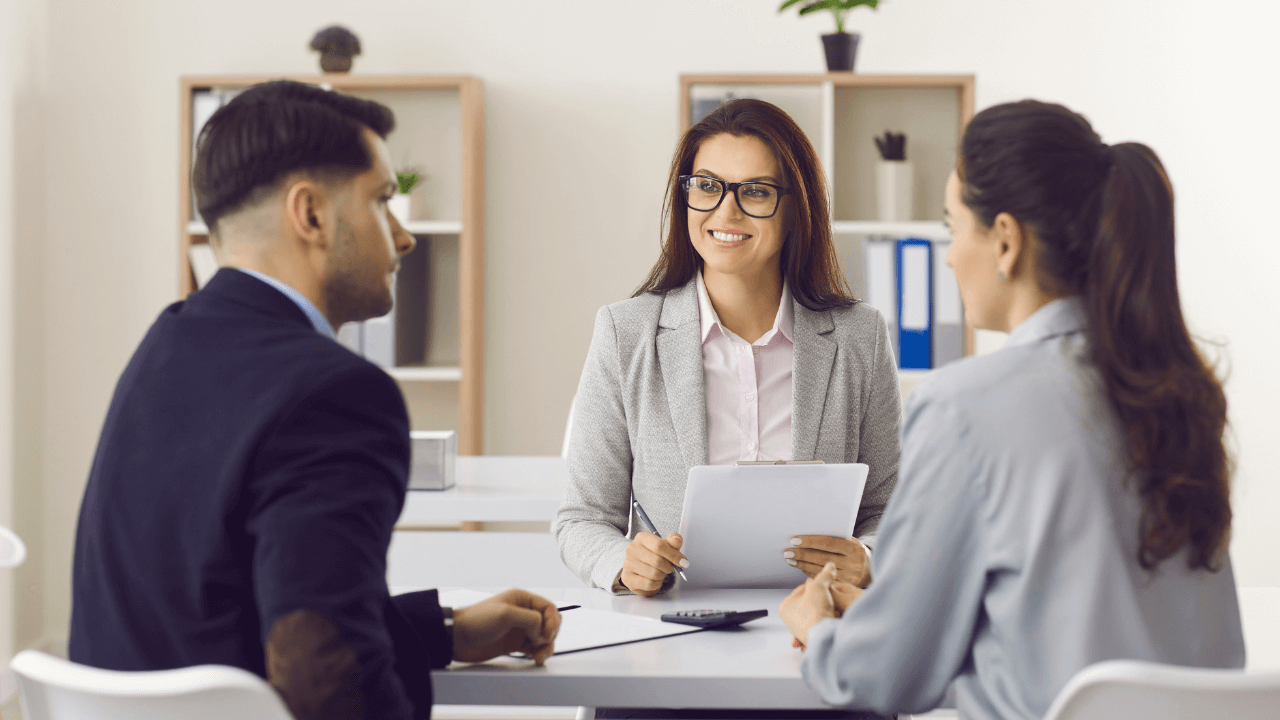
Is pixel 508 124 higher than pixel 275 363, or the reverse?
pixel 508 124

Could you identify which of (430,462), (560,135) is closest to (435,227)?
(560,135)

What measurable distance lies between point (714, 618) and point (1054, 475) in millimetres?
498

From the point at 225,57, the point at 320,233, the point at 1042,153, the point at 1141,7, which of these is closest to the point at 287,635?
the point at 320,233

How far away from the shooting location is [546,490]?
2.49 metres

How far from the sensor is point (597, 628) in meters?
1.26

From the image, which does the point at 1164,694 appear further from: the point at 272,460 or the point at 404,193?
the point at 404,193

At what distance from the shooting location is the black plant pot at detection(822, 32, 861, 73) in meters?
3.21

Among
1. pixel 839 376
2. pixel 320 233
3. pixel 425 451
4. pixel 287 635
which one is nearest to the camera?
pixel 287 635

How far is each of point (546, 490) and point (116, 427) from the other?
62.2 inches

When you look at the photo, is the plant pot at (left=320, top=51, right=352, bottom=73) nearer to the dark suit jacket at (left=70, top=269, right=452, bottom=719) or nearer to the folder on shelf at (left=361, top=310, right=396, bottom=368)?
the folder on shelf at (left=361, top=310, right=396, bottom=368)

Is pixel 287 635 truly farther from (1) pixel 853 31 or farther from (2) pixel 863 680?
(1) pixel 853 31

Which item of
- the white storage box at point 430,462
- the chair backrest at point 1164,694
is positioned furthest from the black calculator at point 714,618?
the white storage box at point 430,462

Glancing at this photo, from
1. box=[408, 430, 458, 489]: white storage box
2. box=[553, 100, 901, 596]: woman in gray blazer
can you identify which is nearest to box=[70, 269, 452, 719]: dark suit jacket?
box=[553, 100, 901, 596]: woman in gray blazer

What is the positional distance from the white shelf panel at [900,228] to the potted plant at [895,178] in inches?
2.3
